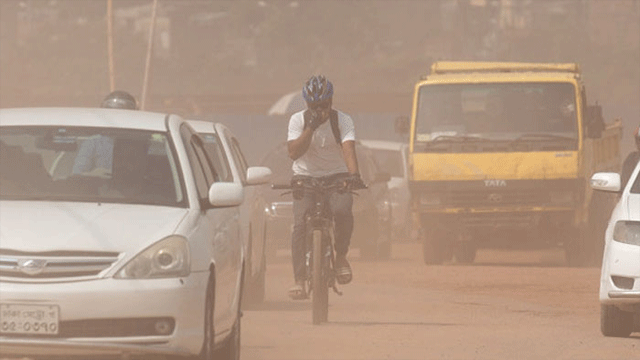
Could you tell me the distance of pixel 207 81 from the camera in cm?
9931

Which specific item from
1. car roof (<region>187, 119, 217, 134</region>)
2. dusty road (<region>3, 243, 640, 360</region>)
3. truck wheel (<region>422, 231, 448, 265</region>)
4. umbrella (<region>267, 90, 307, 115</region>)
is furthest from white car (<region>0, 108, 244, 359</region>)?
umbrella (<region>267, 90, 307, 115</region>)

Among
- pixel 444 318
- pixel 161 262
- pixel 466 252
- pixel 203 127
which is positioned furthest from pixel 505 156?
pixel 161 262

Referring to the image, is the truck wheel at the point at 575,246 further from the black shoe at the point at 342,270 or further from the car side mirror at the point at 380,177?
the black shoe at the point at 342,270

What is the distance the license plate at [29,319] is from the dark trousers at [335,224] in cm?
635

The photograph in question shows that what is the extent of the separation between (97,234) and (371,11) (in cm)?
9324

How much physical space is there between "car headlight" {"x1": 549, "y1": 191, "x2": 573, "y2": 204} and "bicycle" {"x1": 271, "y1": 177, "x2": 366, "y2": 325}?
1051 cm

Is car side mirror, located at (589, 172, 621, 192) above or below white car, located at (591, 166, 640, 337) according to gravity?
above

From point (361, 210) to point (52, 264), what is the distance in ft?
60.4

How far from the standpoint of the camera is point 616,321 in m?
15.7

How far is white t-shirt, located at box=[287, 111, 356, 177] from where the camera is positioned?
1653 centimetres

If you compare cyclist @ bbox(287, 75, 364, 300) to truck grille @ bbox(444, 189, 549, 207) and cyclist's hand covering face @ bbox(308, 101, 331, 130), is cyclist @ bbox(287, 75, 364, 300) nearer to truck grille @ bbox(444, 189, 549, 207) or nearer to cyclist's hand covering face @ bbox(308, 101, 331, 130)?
cyclist's hand covering face @ bbox(308, 101, 331, 130)

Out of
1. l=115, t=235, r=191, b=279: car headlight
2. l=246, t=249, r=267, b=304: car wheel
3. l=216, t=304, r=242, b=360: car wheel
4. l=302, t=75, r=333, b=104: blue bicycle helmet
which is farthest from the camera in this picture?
l=246, t=249, r=267, b=304: car wheel

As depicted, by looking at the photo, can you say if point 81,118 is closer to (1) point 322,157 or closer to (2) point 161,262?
(2) point 161,262

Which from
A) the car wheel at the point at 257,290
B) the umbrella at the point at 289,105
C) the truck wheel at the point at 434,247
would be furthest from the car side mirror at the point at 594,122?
the umbrella at the point at 289,105
